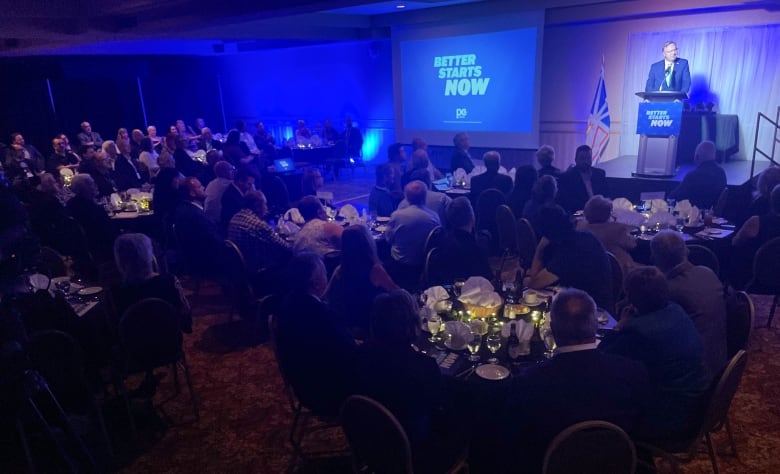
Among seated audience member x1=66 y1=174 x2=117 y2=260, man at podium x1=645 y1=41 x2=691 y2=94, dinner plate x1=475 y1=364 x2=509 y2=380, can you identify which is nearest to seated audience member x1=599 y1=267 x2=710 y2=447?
dinner plate x1=475 y1=364 x2=509 y2=380

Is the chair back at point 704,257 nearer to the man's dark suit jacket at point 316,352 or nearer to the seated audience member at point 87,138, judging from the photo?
the man's dark suit jacket at point 316,352

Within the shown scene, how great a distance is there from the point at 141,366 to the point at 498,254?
4698mm

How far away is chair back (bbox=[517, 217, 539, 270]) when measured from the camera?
221 inches

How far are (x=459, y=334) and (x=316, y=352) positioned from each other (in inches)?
33.2

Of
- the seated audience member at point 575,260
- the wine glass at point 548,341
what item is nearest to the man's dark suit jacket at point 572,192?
the seated audience member at point 575,260

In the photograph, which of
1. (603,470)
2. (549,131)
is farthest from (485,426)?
(549,131)

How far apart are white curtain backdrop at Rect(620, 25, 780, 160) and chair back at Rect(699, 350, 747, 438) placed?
926 centimetres

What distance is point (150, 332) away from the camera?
145 inches

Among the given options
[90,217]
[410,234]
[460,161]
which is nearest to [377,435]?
[410,234]

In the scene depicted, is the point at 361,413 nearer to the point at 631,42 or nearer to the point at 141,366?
the point at 141,366

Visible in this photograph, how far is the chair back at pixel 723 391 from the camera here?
8.43ft

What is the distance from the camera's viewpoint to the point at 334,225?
5.14 meters

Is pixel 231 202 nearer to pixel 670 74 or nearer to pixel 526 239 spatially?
pixel 526 239

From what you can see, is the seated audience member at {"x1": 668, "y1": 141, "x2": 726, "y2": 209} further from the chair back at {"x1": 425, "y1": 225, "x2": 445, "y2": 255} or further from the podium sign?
the chair back at {"x1": 425, "y1": 225, "x2": 445, "y2": 255}
